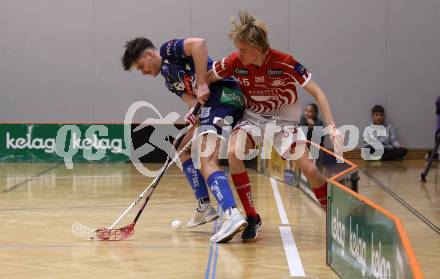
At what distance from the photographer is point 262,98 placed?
5.41 meters

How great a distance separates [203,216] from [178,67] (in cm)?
108

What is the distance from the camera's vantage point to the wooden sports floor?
4352 mm

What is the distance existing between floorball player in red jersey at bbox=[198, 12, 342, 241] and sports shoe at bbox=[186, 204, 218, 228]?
13.9 inches

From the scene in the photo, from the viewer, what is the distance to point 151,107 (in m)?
13.8

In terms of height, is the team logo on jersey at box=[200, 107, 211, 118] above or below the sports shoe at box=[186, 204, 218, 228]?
above

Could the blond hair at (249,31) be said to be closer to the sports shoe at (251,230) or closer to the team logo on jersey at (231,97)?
the team logo on jersey at (231,97)

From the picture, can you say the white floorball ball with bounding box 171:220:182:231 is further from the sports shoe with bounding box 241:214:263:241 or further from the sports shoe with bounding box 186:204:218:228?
the sports shoe with bounding box 241:214:263:241

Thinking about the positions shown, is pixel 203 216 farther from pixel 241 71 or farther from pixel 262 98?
pixel 241 71

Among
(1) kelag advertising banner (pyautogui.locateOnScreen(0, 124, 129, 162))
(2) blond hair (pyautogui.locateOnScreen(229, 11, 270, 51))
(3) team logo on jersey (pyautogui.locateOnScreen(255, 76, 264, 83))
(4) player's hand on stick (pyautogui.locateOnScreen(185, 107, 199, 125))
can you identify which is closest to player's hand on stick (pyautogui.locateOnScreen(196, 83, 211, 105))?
(4) player's hand on stick (pyautogui.locateOnScreen(185, 107, 199, 125))

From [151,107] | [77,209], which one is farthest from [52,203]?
[151,107]

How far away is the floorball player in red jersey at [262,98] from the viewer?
5027mm

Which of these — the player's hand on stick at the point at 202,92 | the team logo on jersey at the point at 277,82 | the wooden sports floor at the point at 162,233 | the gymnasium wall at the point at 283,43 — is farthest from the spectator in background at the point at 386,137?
the player's hand on stick at the point at 202,92

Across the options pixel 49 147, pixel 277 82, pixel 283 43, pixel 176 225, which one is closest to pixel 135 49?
pixel 277 82

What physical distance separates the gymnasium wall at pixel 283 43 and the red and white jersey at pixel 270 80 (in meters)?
8.16
